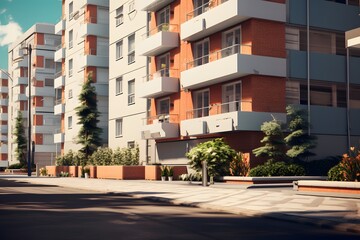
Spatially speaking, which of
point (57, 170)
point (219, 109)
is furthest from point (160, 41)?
point (57, 170)

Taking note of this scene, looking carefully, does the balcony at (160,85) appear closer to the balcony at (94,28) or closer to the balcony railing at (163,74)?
→ the balcony railing at (163,74)

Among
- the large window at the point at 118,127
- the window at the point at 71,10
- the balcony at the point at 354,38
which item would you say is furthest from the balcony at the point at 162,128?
the window at the point at 71,10

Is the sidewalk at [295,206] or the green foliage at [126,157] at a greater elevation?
the green foliage at [126,157]

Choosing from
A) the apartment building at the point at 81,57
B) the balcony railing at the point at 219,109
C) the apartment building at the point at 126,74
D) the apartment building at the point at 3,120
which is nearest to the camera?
the balcony railing at the point at 219,109

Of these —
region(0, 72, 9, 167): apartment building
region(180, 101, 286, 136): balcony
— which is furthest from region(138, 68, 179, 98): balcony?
region(0, 72, 9, 167): apartment building

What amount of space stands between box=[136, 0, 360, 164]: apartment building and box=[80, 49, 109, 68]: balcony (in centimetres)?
1826

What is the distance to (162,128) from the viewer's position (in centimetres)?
3919

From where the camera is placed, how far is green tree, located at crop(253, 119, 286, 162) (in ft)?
101

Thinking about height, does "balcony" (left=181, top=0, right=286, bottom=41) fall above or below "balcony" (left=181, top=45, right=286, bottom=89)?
above

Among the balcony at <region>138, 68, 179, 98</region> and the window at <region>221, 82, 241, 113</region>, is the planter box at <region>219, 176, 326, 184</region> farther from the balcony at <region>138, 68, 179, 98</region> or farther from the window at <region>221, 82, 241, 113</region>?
the balcony at <region>138, 68, 179, 98</region>

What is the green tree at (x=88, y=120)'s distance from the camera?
50312 millimetres

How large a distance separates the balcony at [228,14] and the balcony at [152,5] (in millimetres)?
5139

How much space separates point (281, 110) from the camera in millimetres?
33469

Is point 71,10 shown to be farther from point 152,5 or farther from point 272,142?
point 272,142
